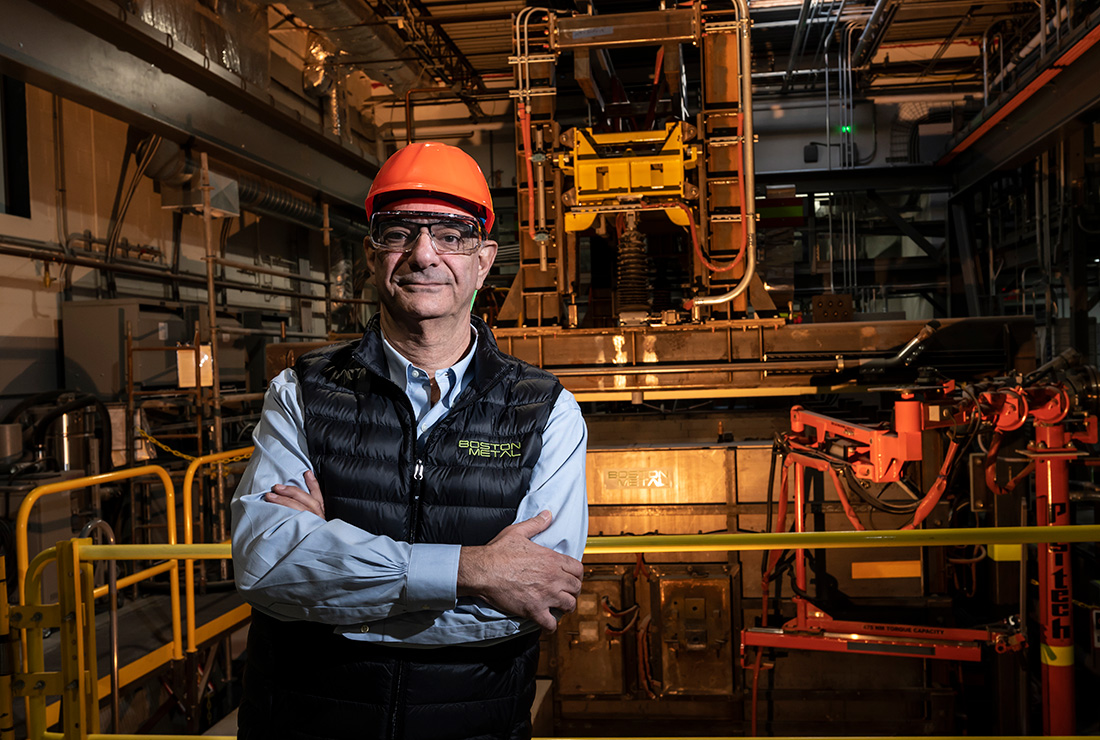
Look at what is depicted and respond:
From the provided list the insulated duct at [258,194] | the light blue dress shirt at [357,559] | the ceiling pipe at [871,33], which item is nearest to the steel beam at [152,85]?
the insulated duct at [258,194]

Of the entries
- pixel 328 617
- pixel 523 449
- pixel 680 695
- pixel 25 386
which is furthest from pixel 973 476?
pixel 25 386

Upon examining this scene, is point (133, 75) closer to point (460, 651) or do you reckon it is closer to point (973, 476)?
point (460, 651)

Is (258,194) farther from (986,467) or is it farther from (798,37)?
(986,467)

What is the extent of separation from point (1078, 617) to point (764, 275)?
18.3ft

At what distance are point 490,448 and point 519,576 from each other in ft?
1.02

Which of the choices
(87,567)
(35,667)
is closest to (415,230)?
(87,567)

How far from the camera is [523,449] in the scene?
5.60 feet

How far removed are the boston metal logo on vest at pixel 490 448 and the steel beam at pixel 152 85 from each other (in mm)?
5853

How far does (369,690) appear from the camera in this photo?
5.19 feet

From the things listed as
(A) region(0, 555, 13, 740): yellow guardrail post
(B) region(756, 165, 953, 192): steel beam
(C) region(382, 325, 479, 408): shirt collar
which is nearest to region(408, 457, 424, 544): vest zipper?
(C) region(382, 325, 479, 408): shirt collar

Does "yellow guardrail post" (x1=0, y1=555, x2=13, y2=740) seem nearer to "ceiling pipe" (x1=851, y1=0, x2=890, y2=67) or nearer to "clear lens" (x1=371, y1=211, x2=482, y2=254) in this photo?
"clear lens" (x1=371, y1=211, x2=482, y2=254)

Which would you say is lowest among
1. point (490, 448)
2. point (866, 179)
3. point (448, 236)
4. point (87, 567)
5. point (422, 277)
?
point (87, 567)

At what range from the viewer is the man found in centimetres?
152

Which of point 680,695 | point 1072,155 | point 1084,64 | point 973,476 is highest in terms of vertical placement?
point 1084,64
